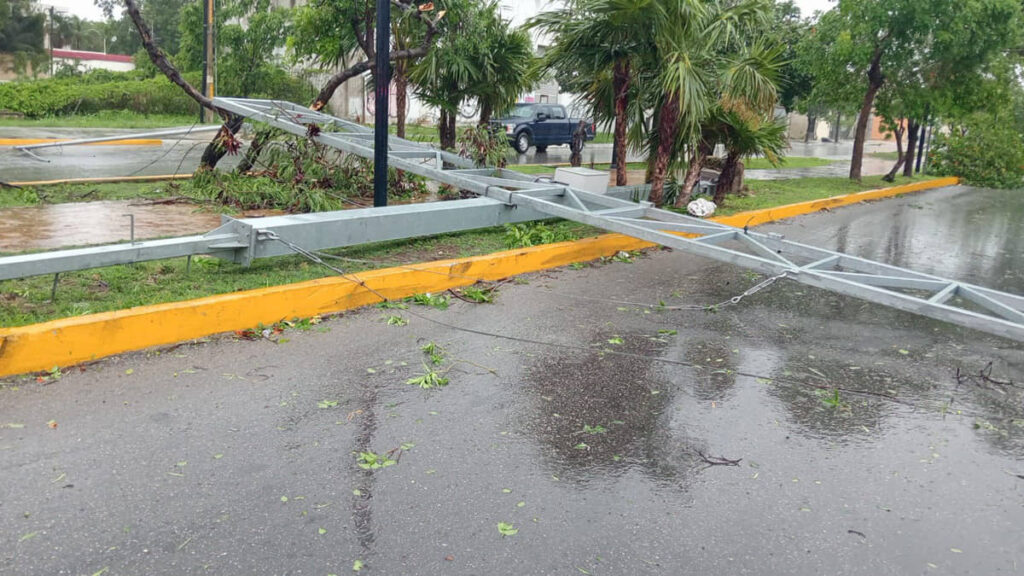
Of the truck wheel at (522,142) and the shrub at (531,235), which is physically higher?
the truck wheel at (522,142)

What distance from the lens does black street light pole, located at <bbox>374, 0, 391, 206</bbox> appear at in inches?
334

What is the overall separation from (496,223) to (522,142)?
62.0 feet

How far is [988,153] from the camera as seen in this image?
79.3 ft

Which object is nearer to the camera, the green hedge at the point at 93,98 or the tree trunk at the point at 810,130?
the green hedge at the point at 93,98

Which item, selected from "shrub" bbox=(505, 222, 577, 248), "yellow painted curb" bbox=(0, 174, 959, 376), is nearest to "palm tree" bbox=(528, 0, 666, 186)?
"shrub" bbox=(505, 222, 577, 248)

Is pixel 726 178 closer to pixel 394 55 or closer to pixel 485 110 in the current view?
pixel 485 110

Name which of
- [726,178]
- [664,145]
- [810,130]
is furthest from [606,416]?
[810,130]

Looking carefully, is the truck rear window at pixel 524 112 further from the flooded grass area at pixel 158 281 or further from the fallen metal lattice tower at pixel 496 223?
the flooded grass area at pixel 158 281

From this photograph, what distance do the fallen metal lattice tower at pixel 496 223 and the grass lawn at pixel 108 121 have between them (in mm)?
15187

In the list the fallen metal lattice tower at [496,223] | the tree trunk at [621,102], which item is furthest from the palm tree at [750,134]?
the fallen metal lattice tower at [496,223]

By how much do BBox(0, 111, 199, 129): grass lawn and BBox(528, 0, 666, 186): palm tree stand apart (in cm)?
1583

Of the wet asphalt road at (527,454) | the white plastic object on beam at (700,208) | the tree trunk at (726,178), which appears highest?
the tree trunk at (726,178)

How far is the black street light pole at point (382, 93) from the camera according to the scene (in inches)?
334

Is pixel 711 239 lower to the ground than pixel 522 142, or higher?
lower
